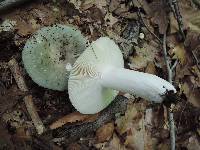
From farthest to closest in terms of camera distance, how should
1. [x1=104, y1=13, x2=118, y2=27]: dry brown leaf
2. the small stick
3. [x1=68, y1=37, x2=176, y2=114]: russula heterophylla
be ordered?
[x1=104, y1=13, x2=118, y2=27]: dry brown leaf → the small stick → [x1=68, y1=37, x2=176, y2=114]: russula heterophylla

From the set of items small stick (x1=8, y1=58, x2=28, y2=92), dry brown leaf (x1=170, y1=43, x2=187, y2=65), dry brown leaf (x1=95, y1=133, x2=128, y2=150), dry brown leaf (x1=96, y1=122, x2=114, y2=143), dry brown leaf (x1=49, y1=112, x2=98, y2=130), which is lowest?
dry brown leaf (x1=95, y1=133, x2=128, y2=150)

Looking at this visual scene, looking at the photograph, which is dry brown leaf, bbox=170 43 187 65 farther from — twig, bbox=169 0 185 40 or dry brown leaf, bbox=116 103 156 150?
dry brown leaf, bbox=116 103 156 150

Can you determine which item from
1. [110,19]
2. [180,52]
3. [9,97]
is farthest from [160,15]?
[9,97]

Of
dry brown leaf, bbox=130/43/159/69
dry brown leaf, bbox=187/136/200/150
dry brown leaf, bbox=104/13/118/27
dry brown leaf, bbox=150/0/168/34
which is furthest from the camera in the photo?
Answer: dry brown leaf, bbox=150/0/168/34

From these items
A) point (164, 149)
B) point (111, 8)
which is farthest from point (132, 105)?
point (111, 8)

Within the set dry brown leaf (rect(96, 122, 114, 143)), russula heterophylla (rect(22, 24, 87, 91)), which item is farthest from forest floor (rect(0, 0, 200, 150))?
russula heterophylla (rect(22, 24, 87, 91))

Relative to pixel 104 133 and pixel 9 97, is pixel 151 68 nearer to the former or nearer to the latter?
pixel 104 133

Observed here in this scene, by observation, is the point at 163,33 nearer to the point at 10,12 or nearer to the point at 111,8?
the point at 111,8
